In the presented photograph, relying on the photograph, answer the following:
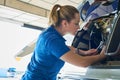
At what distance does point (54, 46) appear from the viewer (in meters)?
1.43

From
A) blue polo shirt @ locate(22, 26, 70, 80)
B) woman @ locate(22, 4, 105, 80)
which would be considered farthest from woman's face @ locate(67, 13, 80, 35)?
blue polo shirt @ locate(22, 26, 70, 80)

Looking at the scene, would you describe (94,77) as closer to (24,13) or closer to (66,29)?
(66,29)

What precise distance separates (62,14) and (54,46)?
1.03 feet

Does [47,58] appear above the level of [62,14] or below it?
below

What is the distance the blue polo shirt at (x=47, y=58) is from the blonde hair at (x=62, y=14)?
8 cm

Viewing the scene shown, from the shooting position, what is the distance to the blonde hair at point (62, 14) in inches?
61.7

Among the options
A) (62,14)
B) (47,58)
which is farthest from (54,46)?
(62,14)

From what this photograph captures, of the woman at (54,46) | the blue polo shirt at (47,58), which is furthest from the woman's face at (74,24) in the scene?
the blue polo shirt at (47,58)

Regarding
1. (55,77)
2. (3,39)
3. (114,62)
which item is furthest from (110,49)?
(3,39)

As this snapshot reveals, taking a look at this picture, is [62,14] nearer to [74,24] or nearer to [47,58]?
[74,24]

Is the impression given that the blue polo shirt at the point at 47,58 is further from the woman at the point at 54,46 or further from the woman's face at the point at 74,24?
the woman's face at the point at 74,24

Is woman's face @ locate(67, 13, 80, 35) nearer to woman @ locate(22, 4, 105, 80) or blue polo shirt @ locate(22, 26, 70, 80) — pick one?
woman @ locate(22, 4, 105, 80)

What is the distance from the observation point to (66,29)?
161 centimetres

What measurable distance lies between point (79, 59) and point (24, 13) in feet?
16.3
